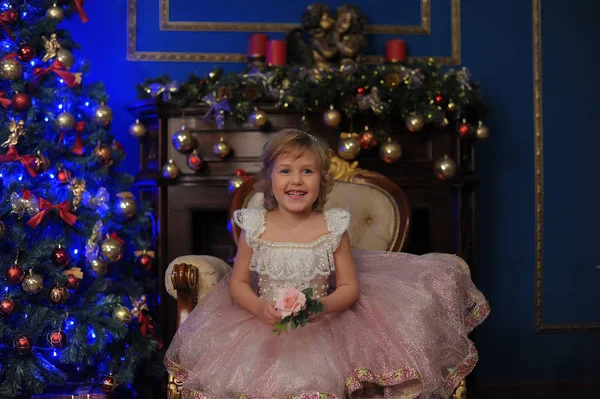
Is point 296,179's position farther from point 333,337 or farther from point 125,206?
point 125,206

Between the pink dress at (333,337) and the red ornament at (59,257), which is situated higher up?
the red ornament at (59,257)

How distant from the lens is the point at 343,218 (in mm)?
2814

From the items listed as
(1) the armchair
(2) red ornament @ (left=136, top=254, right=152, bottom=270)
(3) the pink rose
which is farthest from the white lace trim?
(2) red ornament @ (left=136, top=254, right=152, bottom=270)

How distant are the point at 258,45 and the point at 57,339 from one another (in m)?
1.94

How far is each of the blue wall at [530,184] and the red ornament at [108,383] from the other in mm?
2309

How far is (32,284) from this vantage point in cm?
335

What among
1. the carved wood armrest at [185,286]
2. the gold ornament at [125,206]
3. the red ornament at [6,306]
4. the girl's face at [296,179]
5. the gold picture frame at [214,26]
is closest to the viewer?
the girl's face at [296,179]

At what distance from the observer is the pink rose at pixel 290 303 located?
2.29 meters

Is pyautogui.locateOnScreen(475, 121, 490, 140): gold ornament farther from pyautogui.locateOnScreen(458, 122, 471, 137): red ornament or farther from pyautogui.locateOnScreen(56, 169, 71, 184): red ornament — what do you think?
pyautogui.locateOnScreen(56, 169, 71, 184): red ornament

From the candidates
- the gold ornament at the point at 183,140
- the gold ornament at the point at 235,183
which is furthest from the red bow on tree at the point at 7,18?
the gold ornament at the point at 235,183

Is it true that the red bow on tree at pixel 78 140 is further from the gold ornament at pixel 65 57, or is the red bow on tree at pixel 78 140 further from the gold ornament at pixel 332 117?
the gold ornament at pixel 332 117

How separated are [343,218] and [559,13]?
8.73ft

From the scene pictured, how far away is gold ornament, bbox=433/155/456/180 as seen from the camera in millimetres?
3965

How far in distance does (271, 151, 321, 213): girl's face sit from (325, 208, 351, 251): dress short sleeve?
0.12 m
